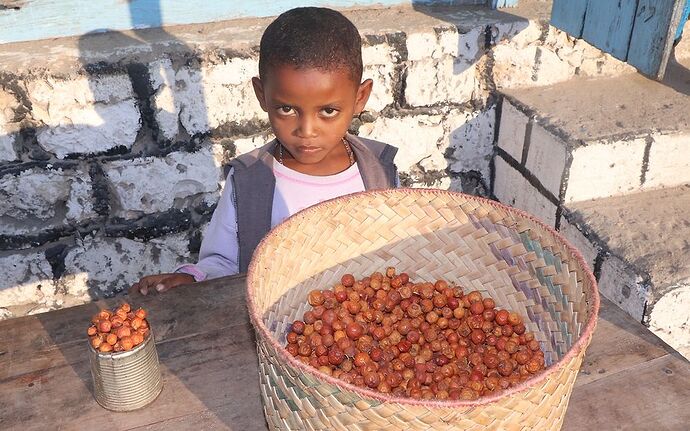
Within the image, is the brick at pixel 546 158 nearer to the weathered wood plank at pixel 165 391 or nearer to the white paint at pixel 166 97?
the white paint at pixel 166 97

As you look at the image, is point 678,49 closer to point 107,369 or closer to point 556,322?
point 556,322

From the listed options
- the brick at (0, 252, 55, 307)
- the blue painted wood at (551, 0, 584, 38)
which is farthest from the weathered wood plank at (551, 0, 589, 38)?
the brick at (0, 252, 55, 307)

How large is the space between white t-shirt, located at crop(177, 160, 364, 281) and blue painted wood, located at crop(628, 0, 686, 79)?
121 cm

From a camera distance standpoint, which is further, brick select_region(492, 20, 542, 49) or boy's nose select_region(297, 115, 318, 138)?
brick select_region(492, 20, 542, 49)

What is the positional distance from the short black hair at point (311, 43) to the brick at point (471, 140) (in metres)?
1.18

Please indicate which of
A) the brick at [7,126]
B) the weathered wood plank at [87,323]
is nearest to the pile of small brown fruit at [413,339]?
the weathered wood plank at [87,323]

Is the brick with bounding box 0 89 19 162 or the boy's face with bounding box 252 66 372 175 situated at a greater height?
the boy's face with bounding box 252 66 372 175

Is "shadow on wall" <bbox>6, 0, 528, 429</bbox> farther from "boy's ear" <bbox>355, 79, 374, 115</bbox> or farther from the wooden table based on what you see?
the wooden table

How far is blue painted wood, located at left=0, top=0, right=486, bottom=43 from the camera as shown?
92.4 inches

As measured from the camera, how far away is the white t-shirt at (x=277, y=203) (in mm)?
1868

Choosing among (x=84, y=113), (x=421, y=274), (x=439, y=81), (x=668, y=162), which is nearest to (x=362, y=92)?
(x=421, y=274)

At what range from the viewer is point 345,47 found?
160 cm

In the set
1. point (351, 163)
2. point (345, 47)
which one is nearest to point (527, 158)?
point (351, 163)

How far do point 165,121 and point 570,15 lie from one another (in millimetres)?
1625
